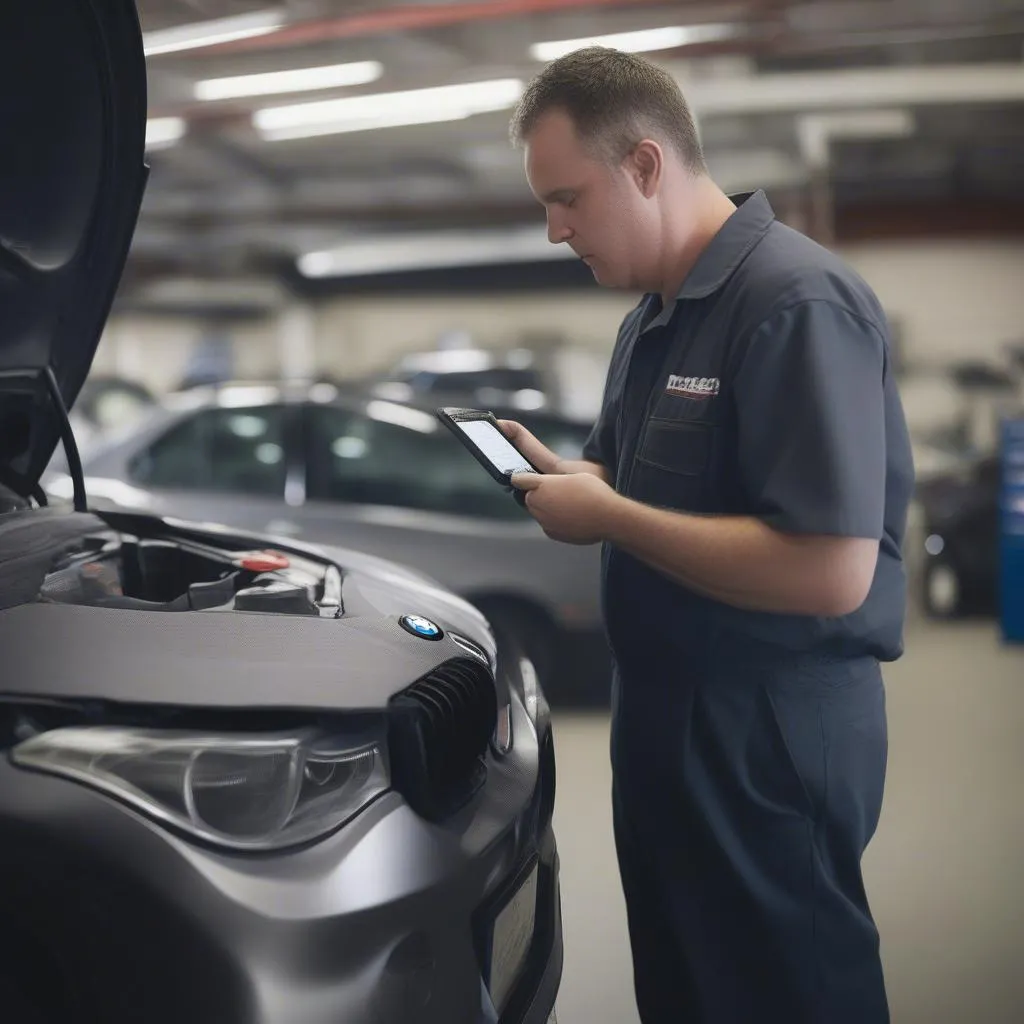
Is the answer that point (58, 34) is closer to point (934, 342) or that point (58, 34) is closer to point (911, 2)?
point (911, 2)

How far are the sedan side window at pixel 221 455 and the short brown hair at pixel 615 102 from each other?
290 centimetres

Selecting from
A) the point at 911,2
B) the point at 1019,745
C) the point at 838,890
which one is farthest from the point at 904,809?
the point at 911,2

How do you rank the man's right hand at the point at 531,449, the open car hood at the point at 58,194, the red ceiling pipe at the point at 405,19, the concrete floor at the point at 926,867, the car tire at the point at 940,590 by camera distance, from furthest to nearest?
the car tire at the point at 940,590, the red ceiling pipe at the point at 405,19, the concrete floor at the point at 926,867, the open car hood at the point at 58,194, the man's right hand at the point at 531,449

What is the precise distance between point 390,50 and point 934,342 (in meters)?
6.92

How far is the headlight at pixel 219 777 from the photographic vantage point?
3.99ft

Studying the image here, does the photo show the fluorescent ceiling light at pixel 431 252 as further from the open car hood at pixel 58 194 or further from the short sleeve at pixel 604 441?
the short sleeve at pixel 604 441

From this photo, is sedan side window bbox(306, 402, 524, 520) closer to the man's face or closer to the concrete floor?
the concrete floor

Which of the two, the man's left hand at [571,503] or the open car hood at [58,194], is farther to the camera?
the open car hood at [58,194]

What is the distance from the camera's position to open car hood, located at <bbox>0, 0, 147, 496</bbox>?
1918mm

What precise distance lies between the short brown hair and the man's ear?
0.04 feet

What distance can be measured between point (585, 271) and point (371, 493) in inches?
374

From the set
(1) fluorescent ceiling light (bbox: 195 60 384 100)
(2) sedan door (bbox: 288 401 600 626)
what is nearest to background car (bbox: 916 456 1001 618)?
(2) sedan door (bbox: 288 401 600 626)

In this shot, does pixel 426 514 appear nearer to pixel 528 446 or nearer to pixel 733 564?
pixel 528 446

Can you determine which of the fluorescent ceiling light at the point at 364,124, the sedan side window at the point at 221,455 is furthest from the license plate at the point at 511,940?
the fluorescent ceiling light at the point at 364,124
